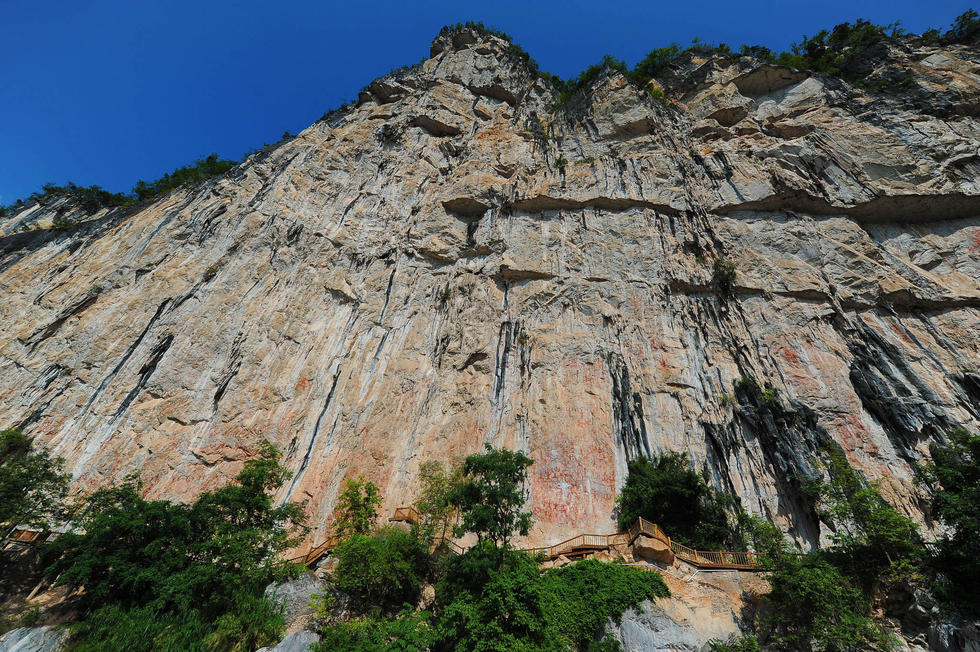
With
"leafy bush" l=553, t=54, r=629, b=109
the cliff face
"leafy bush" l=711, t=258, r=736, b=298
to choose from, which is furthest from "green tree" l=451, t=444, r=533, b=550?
"leafy bush" l=553, t=54, r=629, b=109

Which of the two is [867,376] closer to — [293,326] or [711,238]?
[711,238]

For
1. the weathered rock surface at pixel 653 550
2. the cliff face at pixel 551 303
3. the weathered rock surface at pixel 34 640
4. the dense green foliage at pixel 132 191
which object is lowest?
the weathered rock surface at pixel 34 640

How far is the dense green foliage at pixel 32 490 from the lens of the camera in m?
13.6

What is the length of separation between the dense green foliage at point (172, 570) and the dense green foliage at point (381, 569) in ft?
6.44

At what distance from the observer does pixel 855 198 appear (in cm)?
2453

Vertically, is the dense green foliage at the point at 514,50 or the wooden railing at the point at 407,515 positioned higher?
the dense green foliage at the point at 514,50

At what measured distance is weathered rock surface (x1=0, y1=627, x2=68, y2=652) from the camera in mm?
10727

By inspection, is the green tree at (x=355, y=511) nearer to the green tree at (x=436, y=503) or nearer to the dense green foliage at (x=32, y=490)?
the green tree at (x=436, y=503)

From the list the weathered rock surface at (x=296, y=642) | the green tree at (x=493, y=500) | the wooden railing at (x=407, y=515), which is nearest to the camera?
the weathered rock surface at (x=296, y=642)

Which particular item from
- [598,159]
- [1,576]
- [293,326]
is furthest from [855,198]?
[1,576]

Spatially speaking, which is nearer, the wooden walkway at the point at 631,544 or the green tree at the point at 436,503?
the wooden walkway at the point at 631,544

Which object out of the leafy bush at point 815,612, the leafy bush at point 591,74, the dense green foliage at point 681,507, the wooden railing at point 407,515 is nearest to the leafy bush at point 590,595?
the leafy bush at point 815,612

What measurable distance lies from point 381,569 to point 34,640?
27.6 ft

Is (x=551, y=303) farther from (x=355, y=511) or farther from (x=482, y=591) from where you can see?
(x=482, y=591)
